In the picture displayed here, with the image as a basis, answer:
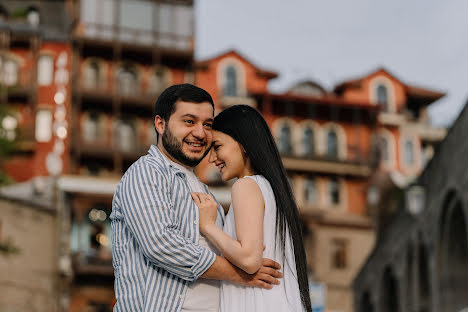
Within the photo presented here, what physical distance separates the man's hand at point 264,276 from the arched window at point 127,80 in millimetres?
41560

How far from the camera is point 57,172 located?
43344mm

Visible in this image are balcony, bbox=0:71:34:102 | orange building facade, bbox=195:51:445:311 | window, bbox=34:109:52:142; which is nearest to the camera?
balcony, bbox=0:71:34:102

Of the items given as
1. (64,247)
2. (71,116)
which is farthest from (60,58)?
(64,247)

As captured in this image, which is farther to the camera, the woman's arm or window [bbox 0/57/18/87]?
window [bbox 0/57/18/87]

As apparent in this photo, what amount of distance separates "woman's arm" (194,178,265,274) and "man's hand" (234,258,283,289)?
0.06 meters

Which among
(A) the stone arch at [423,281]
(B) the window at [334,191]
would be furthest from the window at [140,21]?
(A) the stone arch at [423,281]

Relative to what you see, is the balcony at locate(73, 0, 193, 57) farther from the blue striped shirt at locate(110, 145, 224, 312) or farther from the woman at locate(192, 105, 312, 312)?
the blue striped shirt at locate(110, 145, 224, 312)

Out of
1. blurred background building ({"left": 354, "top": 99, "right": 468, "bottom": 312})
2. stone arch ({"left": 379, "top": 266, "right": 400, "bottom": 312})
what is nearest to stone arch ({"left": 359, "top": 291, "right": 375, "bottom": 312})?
stone arch ({"left": 379, "top": 266, "right": 400, "bottom": 312})

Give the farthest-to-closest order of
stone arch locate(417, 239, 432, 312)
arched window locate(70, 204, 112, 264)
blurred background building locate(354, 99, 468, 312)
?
arched window locate(70, 204, 112, 264) → stone arch locate(417, 239, 432, 312) → blurred background building locate(354, 99, 468, 312)

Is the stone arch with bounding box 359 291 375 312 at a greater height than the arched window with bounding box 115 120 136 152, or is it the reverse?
the arched window with bounding box 115 120 136 152

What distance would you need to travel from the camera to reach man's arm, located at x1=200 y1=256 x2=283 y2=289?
4973 millimetres

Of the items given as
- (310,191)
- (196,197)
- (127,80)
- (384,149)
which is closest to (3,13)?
(127,80)

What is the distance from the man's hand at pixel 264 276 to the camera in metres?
5.07

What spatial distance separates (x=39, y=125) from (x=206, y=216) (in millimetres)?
41174
